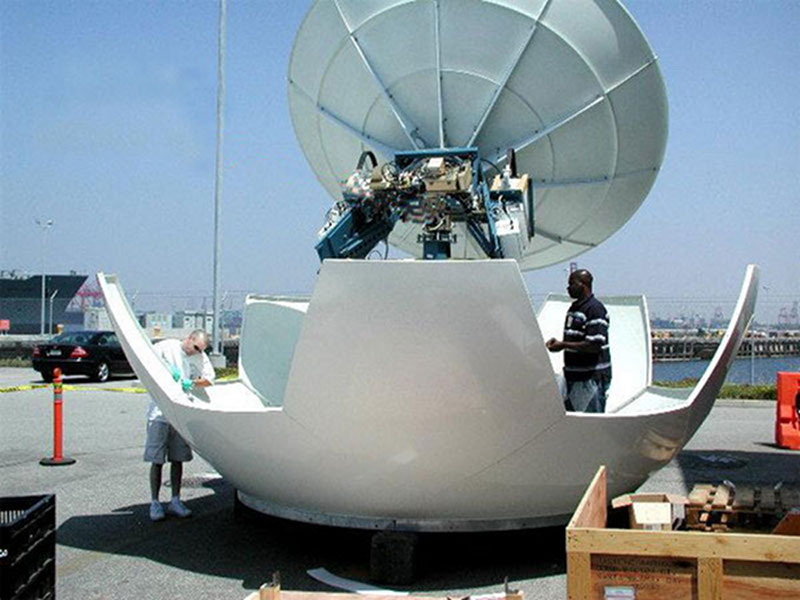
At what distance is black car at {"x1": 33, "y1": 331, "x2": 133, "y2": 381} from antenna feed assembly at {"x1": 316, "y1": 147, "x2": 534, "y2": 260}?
62.5 ft

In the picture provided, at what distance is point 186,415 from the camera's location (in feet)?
25.8

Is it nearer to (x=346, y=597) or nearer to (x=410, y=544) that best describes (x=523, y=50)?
(x=410, y=544)

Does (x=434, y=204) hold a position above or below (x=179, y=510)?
above

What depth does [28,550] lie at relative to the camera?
4.92 metres

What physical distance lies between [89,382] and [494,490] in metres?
22.7

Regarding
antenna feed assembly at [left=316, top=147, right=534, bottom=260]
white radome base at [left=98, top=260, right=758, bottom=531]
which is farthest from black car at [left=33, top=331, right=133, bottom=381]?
white radome base at [left=98, top=260, right=758, bottom=531]

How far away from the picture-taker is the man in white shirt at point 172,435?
9.18 metres

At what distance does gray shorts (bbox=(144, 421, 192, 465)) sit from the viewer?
9.17m

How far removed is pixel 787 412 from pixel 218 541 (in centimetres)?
978

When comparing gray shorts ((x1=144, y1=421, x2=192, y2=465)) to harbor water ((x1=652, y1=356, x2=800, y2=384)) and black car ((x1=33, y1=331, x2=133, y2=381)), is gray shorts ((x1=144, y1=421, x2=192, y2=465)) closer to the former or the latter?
black car ((x1=33, y1=331, x2=133, y2=381))

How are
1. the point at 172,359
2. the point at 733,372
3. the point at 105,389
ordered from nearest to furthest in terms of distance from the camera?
the point at 172,359 → the point at 105,389 → the point at 733,372

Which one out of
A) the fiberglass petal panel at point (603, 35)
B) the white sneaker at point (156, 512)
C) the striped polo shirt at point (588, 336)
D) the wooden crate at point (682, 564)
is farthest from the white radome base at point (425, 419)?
the fiberglass petal panel at point (603, 35)

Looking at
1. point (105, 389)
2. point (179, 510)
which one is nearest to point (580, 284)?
point (179, 510)

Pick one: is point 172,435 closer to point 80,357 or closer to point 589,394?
point 589,394
